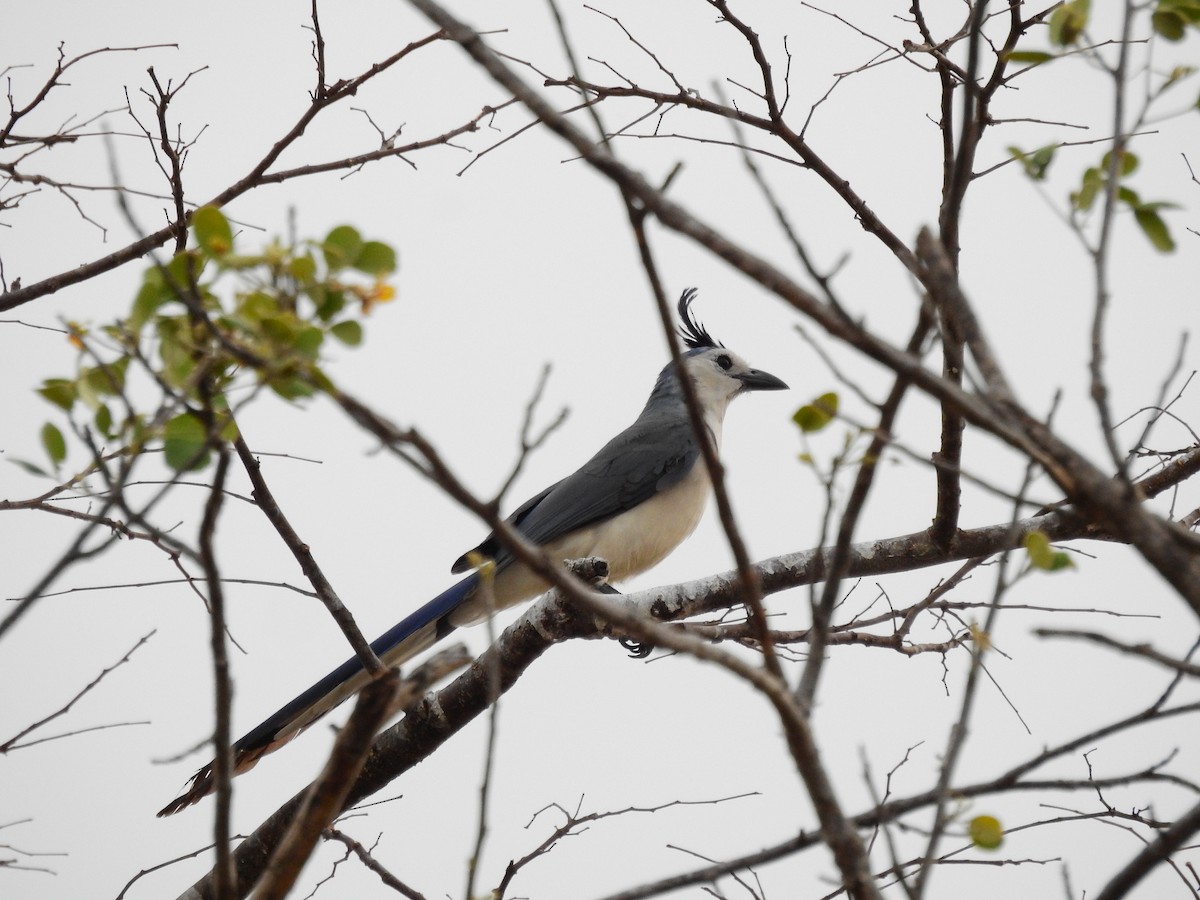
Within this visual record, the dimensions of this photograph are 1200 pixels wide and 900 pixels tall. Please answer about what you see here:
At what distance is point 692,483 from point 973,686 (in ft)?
13.3

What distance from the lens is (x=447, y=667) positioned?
162 cm

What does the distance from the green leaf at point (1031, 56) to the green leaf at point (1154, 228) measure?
22 centimetres

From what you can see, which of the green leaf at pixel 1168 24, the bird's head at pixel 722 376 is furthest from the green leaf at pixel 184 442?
the bird's head at pixel 722 376

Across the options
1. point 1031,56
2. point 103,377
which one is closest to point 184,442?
point 103,377

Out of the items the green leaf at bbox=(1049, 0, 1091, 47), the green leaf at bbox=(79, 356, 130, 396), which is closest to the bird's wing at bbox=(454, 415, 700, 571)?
the green leaf at bbox=(79, 356, 130, 396)

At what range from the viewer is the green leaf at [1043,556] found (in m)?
1.42

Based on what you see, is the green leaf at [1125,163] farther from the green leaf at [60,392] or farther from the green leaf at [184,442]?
the green leaf at [60,392]

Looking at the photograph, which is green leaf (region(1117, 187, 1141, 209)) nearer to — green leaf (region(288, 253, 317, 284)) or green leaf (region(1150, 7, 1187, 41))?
green leaf (region(1150, 7, 1187, 41))

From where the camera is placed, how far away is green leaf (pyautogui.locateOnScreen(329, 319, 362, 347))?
1.40m

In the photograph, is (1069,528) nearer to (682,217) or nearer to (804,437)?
(804,437)

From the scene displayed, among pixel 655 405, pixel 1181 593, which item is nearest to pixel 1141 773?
pixel 1181 593

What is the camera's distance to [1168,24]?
4.88 ft

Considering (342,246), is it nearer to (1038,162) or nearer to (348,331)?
(348,331)

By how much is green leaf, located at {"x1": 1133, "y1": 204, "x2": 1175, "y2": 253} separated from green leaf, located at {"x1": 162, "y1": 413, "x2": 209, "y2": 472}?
1191 millimetres
